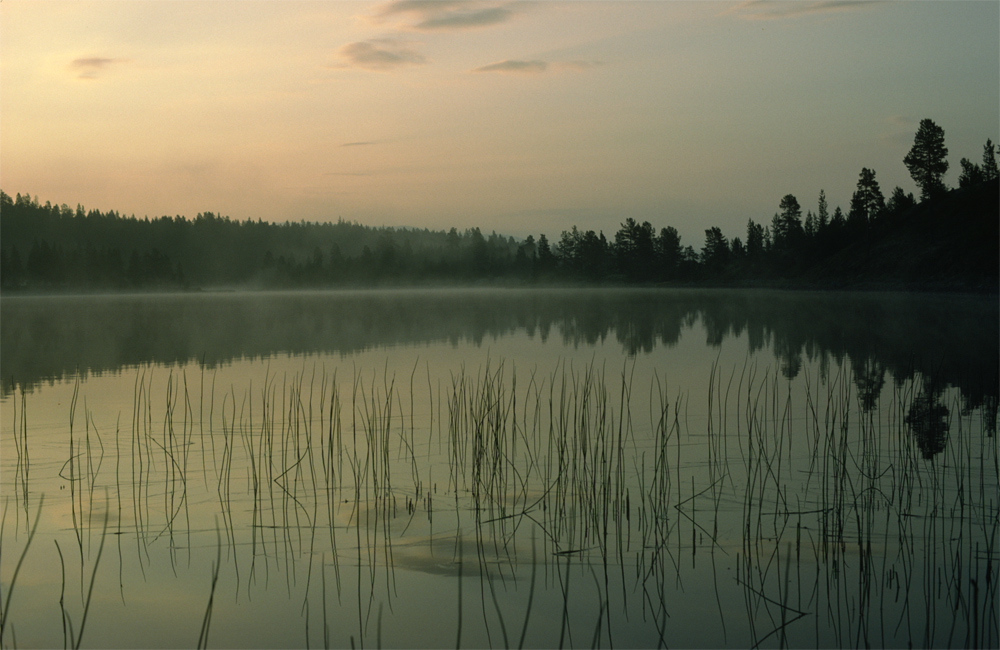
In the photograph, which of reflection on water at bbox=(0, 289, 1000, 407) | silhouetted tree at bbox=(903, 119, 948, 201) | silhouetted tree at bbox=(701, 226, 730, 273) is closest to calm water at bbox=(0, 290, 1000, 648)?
reflection on water at bbox=(0, 289, 1000, 407)

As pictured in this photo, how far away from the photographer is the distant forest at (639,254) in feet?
246

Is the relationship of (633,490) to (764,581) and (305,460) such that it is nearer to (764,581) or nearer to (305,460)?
(764,581)

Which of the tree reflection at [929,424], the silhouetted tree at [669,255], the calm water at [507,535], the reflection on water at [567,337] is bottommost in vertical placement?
the calm water at [507,535]

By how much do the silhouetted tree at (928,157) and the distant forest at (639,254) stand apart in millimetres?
97

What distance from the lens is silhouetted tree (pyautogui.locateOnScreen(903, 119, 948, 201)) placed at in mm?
78312

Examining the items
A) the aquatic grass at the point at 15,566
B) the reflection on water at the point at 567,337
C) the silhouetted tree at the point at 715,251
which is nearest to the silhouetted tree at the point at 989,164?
the silhouetted tree at the point at 715,251

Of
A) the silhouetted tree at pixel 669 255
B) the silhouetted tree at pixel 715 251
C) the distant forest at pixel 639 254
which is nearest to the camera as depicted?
the distant forest at pixel 639 254

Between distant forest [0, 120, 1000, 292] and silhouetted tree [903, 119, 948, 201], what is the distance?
97 millimetres

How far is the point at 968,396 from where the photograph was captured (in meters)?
13.3

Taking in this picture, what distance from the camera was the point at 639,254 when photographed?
136125mm

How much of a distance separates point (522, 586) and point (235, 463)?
4785 mm

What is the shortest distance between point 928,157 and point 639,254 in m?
60.0

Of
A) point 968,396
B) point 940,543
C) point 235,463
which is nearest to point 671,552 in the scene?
point 940,543

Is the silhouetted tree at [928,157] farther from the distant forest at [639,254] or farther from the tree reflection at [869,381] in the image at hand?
the tree reflection at [869,381]
